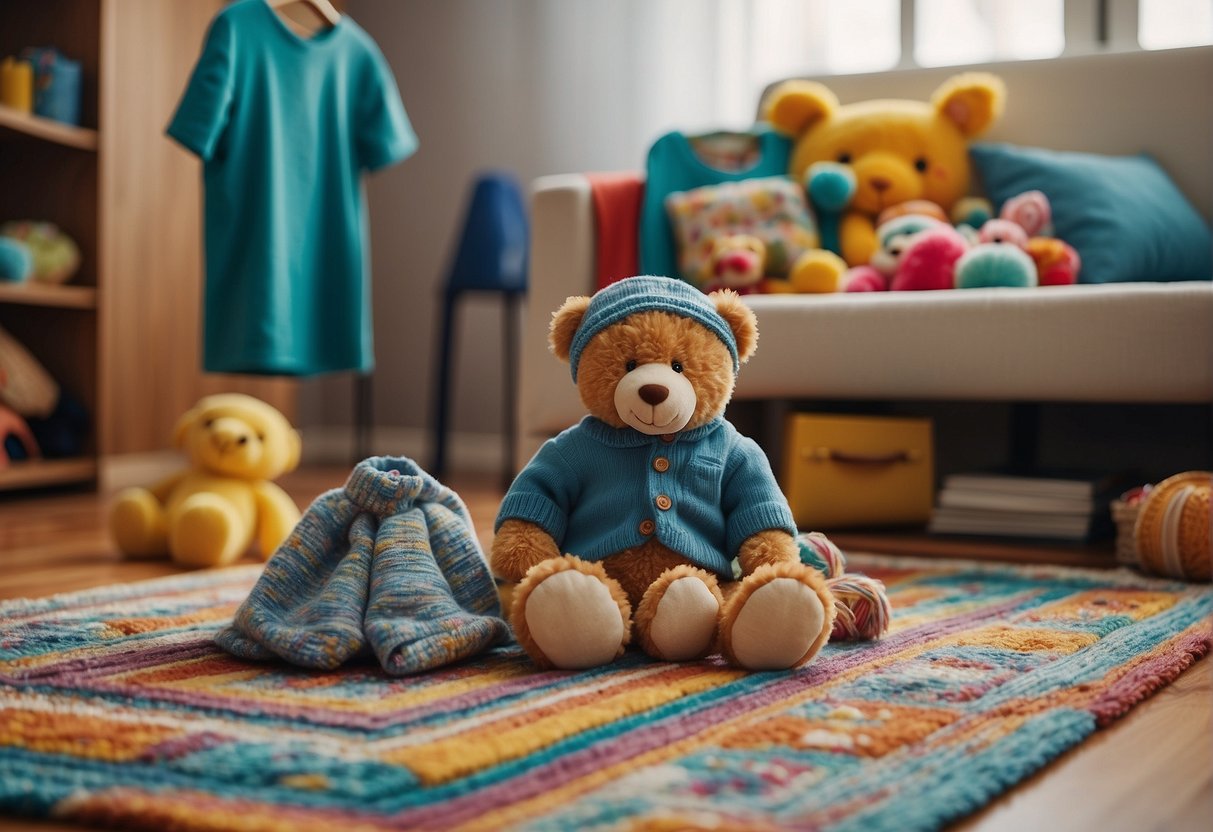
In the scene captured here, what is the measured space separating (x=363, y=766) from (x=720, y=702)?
0.29m

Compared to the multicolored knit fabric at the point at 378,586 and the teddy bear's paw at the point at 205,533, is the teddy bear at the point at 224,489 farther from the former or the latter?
the multicolored knit fabric at the point at 378,586

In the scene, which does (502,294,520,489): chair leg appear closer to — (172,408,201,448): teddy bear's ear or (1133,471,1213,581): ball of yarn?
(172,408,201,448): teddy bear's ear

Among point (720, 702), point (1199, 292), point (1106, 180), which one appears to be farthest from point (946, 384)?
point (720, 702)

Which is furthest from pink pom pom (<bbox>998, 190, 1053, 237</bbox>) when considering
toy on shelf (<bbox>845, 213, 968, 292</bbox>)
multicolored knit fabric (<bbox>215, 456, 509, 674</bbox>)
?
multicolored knit fabric (<bbox>215, 456, 509, 674</bbox>)

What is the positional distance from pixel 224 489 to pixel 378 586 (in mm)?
769

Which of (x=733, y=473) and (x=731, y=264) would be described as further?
(x=731, y=264)

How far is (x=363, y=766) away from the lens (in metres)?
0.82

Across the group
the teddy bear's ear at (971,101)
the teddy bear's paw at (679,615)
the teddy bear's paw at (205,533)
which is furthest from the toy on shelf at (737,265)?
the teddy bear's paw at (679,615)

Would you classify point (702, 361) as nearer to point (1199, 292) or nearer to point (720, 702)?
point (720, 702)

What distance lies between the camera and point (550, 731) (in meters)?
0.90

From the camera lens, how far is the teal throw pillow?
2.13m

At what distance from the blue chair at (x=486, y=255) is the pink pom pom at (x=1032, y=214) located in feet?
4.55

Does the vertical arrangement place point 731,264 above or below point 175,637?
above

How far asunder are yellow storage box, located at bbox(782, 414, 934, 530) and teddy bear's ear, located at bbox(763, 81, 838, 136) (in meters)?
0.65
